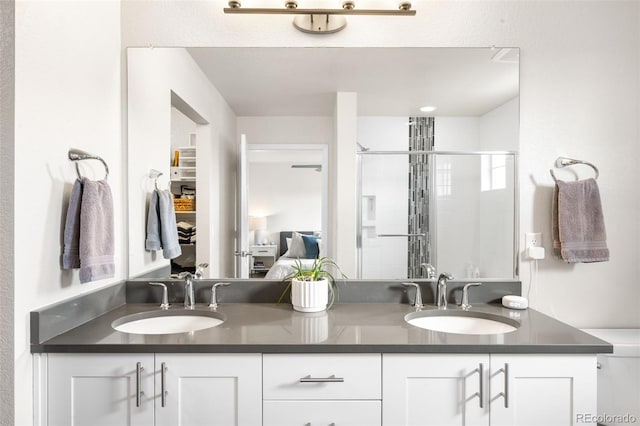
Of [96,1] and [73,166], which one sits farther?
[96,1]

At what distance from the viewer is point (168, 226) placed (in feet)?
5.84

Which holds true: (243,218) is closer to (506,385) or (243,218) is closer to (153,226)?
(153,226)

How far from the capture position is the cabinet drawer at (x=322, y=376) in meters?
1.23

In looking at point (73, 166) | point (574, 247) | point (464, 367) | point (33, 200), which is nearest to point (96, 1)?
point (73, 166)

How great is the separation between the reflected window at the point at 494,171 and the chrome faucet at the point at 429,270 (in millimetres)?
440

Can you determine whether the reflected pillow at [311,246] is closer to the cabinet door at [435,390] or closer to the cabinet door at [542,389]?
the cabinet door at [435,390]

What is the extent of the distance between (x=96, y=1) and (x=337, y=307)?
63.7 inches

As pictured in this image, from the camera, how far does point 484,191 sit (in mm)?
1792

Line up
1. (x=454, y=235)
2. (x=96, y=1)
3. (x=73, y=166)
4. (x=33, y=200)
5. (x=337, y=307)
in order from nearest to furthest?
(x=33, y=200)
(x=73, y=166)
(x=96, y=1)
(x=337, y=307)
(x=454, y=235)

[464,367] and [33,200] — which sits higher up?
[33,200]

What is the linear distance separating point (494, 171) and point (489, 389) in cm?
98

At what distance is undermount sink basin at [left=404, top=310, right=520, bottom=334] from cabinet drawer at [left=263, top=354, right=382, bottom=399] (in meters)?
0.37

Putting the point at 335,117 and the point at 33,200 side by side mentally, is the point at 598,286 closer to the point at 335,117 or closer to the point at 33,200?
the point at 335,117
